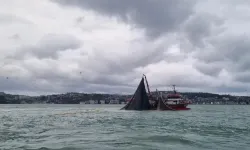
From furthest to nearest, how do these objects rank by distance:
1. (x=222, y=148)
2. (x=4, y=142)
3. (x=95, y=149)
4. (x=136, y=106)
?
(x=136, y=106), (x=4, y=142), (x=222, y=148), (x=95, y=149)

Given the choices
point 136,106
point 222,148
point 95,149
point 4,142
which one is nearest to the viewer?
point 95,149

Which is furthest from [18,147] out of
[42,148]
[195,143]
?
[195,143]

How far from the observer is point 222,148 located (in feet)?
73.0

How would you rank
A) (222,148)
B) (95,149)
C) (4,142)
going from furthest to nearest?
(4,142), (222,148), (95,149)

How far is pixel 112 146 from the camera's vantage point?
71.9 feet

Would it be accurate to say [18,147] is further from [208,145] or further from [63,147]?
[208,145]

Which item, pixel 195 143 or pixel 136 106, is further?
pixel 136 106

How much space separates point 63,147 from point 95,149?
2.29 metres

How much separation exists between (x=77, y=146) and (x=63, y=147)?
37.1 inches

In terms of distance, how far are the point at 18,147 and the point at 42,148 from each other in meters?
1.71

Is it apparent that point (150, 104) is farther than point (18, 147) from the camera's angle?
Yes

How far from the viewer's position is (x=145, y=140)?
82.4 feet

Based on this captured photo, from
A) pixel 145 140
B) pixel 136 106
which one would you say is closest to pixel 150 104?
pixel 136 106

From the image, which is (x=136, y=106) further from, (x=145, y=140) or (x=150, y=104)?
(x=145, y=140)
